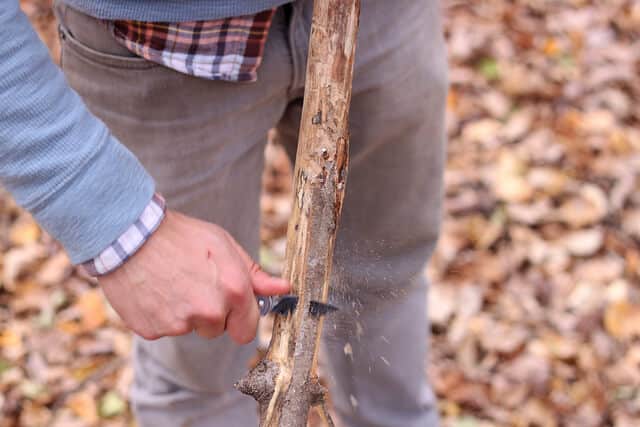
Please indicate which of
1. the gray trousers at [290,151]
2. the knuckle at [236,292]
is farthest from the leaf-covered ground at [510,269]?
the knuckle at [236,292]

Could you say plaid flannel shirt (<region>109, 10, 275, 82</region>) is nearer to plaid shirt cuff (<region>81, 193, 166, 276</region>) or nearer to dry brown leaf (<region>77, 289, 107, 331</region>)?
plaid shirt cuff (<region>81, 193, 166, 276</region>)

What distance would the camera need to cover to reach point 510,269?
2494 millimetres

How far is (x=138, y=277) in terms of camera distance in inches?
36.8

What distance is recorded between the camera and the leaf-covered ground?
2186mm

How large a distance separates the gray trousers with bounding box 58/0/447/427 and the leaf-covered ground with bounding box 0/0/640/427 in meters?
0.66

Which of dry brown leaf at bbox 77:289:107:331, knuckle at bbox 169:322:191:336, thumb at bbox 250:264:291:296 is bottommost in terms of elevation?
dry brown leaf at bbox 77:289:107:331

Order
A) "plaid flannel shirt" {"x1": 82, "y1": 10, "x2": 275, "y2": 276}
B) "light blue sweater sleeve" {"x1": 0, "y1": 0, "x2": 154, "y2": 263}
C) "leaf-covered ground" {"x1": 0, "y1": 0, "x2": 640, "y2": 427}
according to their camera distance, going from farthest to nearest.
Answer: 1. "leaf-covered ground" {"x1": 0, "y1": 0, "x2": 640, "y2": 427}
2. "plaid flannel shirt" {"x1": 82, "y1": 10, "x2": 275, "y2": 276}
3. "light blue sweater sleeve" {"x1": 0, "y1": 0, "x2": 154, "y2": 263}

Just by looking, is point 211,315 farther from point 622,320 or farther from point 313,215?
point 622,320

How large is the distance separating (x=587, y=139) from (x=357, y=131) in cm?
181

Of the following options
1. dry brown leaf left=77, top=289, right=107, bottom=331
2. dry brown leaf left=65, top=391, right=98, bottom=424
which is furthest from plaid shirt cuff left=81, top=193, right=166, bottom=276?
dry brown leaf left=77, top=289, right=107, bottom=331

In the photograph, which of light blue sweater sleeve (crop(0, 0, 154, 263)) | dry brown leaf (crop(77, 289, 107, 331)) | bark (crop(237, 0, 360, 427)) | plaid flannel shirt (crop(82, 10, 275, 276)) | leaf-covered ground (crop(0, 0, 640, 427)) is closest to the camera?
light blue sweater sleeve (crop(0, 0, 154, 263))

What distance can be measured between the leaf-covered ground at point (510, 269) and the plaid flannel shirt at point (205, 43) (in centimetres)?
137

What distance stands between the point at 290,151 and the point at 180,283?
1.95 ft

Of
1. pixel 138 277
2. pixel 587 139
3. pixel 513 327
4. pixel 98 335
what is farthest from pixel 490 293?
pixel 138 277
